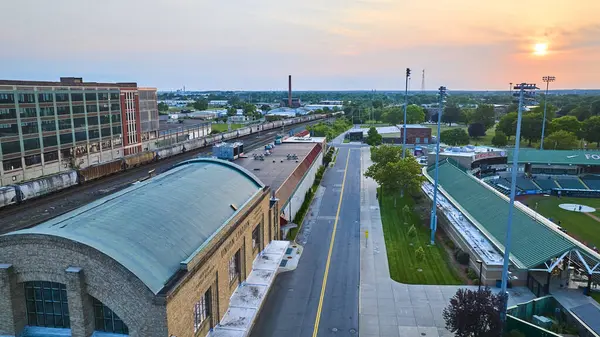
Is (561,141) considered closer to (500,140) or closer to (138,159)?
(500,140)

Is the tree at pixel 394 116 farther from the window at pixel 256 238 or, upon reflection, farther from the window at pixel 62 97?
the window at pixel 256 238

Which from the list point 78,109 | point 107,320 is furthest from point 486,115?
point 107,320

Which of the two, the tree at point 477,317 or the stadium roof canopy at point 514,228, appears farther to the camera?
the stadium roof canopy at point 514,228

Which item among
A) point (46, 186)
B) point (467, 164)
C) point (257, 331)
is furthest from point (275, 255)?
point (467, 164)

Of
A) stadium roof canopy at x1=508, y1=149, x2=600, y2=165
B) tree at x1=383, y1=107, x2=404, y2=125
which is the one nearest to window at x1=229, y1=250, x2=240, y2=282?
stadium roof canopy at x1=508, y1=149, x2=600, y2=165

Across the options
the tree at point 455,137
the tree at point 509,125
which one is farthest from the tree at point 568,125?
the tree at point 455,137

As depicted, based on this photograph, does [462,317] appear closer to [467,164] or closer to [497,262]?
[497,262]
